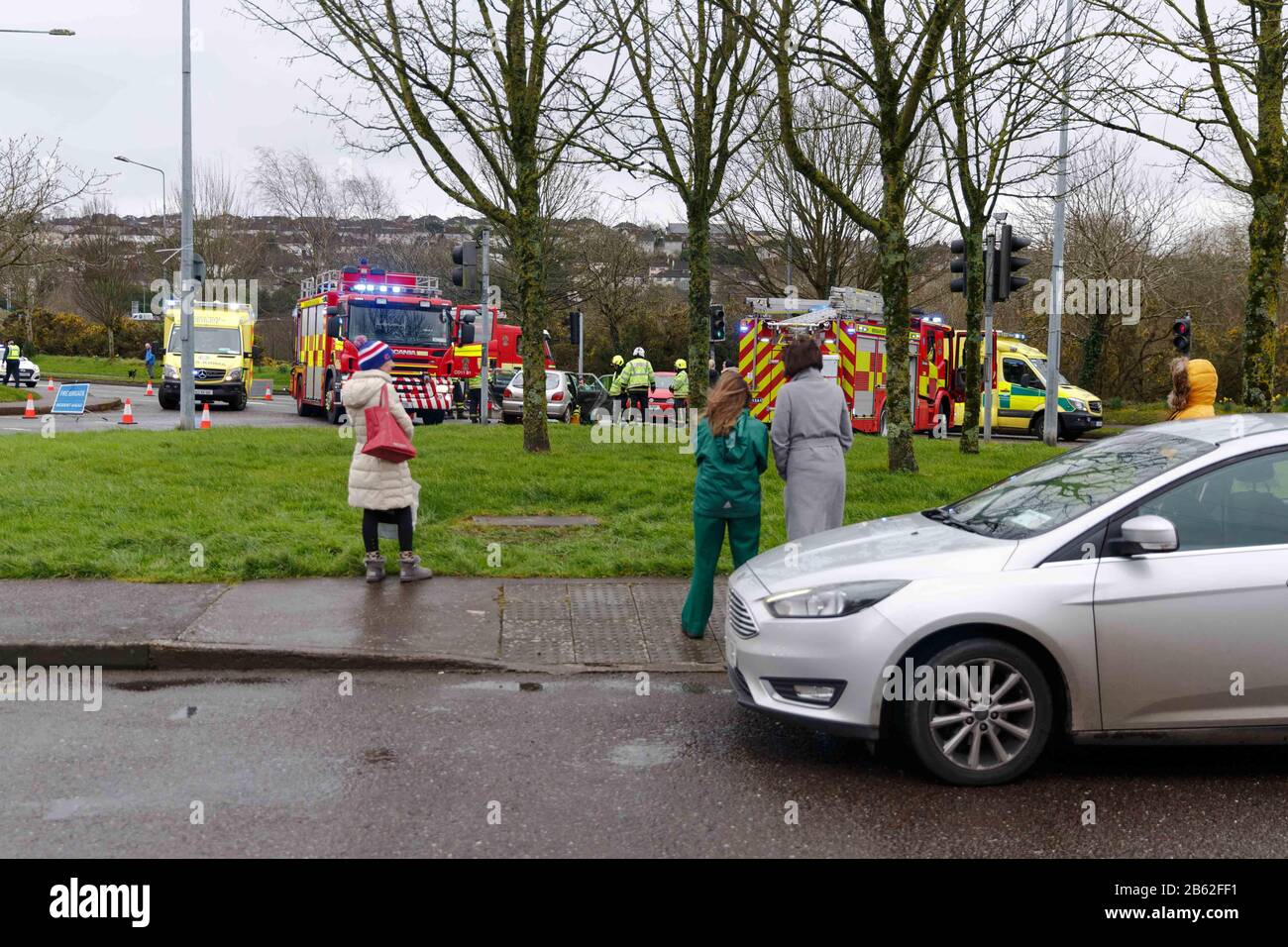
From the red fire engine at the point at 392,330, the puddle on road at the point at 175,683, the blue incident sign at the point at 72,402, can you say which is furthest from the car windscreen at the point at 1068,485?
the blue incident sign at the point at 72,402

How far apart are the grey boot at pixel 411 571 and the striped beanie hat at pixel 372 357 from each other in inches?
54.1

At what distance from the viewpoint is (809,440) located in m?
7.23

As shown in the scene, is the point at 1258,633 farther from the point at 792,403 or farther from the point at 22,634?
the point at 22,634

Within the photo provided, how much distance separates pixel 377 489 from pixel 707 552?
256 cm

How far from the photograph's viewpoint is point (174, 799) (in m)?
4.65

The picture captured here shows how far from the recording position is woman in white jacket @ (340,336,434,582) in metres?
8.30

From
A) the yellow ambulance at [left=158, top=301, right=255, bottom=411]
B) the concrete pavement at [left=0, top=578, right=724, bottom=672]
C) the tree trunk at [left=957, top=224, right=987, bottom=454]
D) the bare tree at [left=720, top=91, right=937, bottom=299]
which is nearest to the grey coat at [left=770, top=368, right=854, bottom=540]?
the concrete pavement at [left=0, top=578, right=724, bottom=672]

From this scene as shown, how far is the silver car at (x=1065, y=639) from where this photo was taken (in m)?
4.78

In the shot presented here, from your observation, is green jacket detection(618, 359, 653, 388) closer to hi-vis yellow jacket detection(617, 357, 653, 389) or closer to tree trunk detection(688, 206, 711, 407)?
hi-vis yellow jacket detection(617, 357, 653, 389)

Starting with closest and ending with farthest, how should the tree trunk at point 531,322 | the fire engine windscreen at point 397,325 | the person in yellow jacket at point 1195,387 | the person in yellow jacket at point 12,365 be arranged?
the person in yellow jacket at point 1195,387, the tree trunk at point 531,322, the fire engine windscreen at point 397,325, the person in yellow jacket at point 12,365

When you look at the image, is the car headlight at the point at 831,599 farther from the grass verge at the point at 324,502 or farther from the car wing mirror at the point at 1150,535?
the grass verge at the point at 324,502

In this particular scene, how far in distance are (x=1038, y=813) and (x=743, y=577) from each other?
1.71 metres

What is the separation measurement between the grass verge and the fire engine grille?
325cm

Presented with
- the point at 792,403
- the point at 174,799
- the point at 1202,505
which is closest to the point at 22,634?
the point at 174,799
